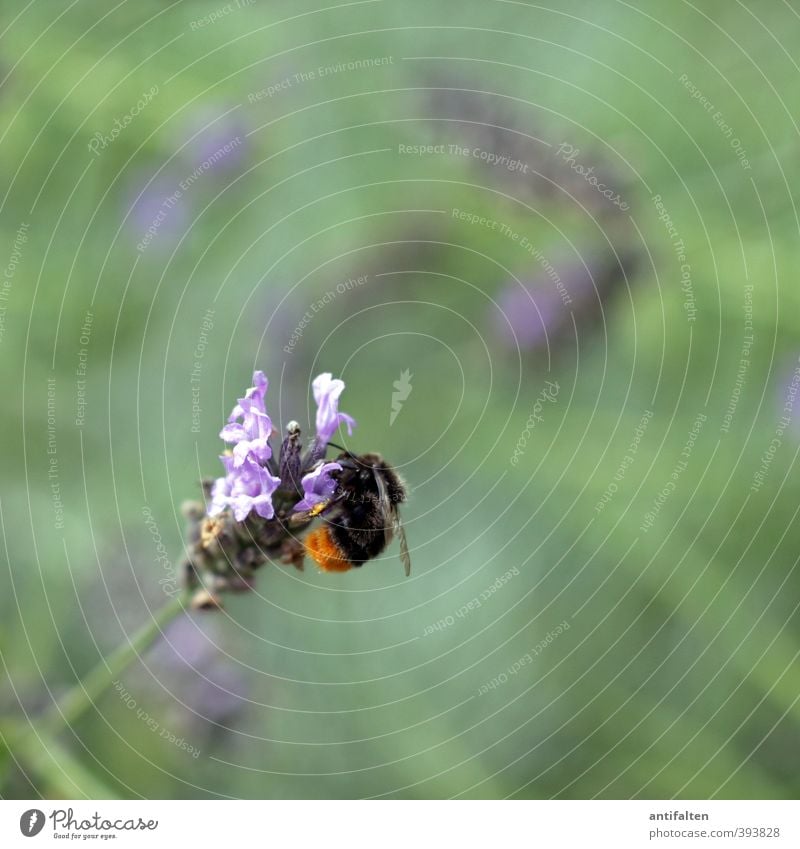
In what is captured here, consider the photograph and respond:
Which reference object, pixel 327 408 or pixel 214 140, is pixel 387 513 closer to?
pixel 327 408

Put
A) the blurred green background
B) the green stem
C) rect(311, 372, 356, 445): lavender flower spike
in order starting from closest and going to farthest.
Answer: rect(311, 372, 356, 445): lavender flower spike → the green stem → the blurred green background

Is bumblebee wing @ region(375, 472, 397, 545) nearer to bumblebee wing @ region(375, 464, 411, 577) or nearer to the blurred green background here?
bumblebee wing @ region(375, 464, 411, 577)

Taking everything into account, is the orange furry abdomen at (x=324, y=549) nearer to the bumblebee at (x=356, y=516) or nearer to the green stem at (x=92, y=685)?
the bumblebee at (x=356, y=516)

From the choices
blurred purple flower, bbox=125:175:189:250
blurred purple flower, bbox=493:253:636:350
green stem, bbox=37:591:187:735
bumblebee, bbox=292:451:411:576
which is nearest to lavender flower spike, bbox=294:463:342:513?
bumblebee, bbox=292:451:411:576

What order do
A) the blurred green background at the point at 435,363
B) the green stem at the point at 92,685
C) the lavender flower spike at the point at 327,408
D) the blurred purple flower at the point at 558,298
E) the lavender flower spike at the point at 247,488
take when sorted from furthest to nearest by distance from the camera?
the blurred purple flower at the point at 558,298, the blurred green background at the point at 435,363, the green stem at the point at 92,685, the lavender flower spike at the point at 327,408, the lavender flower spike at the point at 247,488

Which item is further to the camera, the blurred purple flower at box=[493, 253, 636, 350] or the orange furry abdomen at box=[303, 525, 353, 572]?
the blurred purple flower at box=[493, 253, 636, 350]

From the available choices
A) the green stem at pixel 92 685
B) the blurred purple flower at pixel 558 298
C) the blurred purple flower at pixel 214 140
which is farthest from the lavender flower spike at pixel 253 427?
the blurred purple flower at pixel 214 140

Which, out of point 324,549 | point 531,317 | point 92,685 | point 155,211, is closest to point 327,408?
point 324,549

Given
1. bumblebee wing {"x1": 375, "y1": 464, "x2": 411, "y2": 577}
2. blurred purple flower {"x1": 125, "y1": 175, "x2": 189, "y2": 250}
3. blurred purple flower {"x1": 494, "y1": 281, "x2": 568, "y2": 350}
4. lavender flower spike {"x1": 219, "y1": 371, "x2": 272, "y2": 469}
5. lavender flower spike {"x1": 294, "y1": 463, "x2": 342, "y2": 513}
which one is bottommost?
bumblebee wing {"x1": 375, "y1": 464, "x2": 411, "y2": 577}

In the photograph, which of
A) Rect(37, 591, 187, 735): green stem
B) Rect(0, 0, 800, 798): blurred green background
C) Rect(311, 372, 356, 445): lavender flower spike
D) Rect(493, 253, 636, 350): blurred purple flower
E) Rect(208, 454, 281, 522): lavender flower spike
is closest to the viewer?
Rect(208, 454, 281, 522): lavender flower spike
